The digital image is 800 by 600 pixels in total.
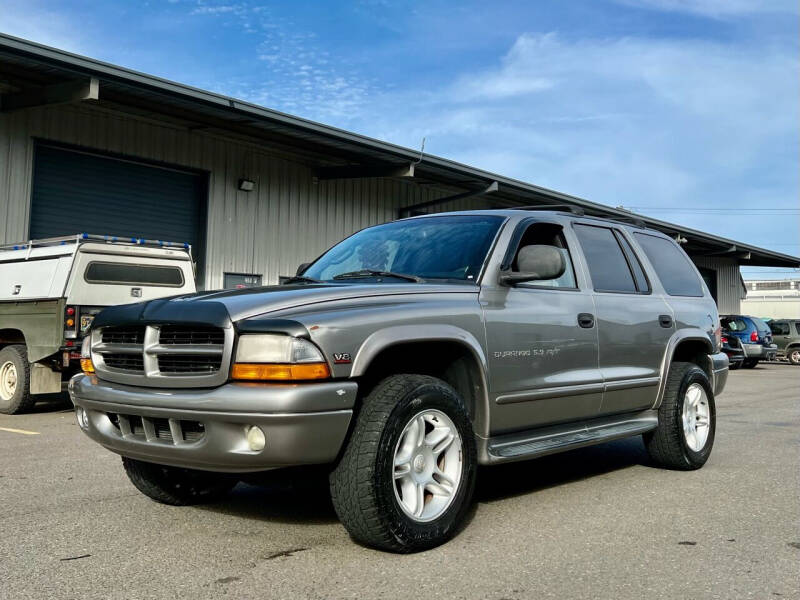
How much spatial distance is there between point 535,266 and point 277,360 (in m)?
1.74

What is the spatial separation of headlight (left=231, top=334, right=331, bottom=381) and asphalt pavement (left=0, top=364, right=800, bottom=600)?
1.96ft

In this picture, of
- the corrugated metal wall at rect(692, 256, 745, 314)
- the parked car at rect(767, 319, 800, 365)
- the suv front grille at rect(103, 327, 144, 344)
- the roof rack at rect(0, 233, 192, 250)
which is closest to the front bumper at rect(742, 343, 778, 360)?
the parked car at rect(767, 319, 800, 365)

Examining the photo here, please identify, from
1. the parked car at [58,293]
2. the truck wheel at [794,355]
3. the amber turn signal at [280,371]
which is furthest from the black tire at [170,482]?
the truck wheel at [794,355]

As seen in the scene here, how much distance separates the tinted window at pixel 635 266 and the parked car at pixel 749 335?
64.0 feet

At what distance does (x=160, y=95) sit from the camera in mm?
13383

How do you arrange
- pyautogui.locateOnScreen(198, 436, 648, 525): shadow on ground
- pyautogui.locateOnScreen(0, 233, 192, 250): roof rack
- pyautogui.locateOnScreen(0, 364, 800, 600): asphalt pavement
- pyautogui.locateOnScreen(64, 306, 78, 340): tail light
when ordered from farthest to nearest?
pyautogui.locateOnScreen(0, 233, 192, 250): roof rack
pyautogui.locateOnScreen(64, 306, 78, 340): tail light
pyautogui.locateOnScreen(198, 436, 648, 525): shadow on ground
pyautogui.locateOnScreen(0, 364, 800, 600): asphalt pavement

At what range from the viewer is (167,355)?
13.0 feet

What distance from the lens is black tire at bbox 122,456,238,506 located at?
4730 mm

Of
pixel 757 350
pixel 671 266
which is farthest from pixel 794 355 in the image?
pixel 671 266

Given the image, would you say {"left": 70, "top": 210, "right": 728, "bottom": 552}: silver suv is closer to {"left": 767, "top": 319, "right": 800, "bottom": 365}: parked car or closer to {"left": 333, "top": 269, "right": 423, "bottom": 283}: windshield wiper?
{"left": 333, "top": 269, "right": 423, "bottom": 283}: windshield wiper

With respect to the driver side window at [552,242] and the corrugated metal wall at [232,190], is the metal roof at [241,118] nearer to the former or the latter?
the corrugated metal wall at [232,190]

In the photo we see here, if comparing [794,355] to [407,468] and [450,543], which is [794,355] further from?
[407,468]

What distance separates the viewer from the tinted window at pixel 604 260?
5.65 metres

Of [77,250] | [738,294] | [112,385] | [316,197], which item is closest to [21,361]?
[77,250]
